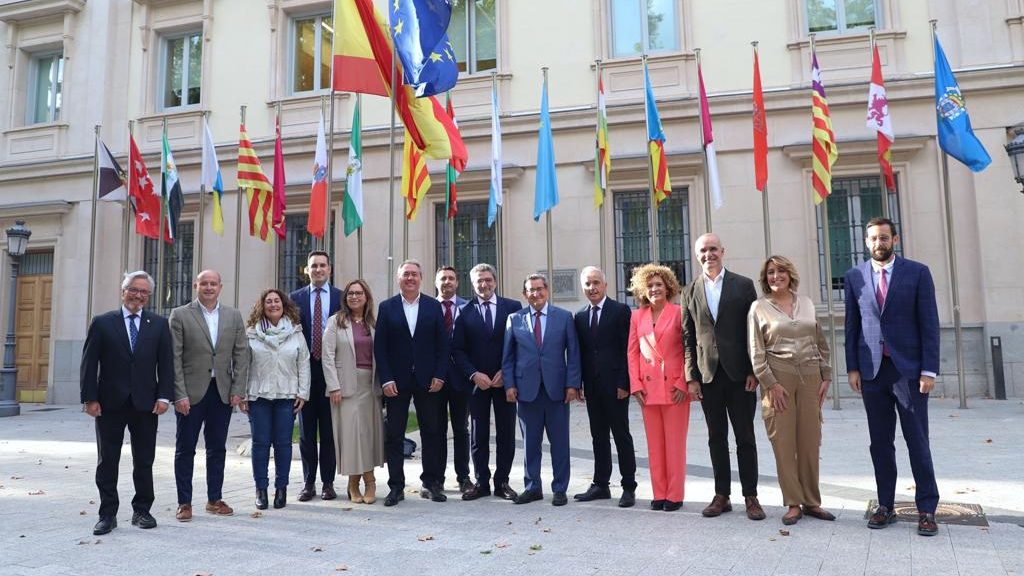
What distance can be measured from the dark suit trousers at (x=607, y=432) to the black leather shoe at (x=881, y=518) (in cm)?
180

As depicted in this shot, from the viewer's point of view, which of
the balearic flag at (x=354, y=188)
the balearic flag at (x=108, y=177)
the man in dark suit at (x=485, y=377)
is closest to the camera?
the man in dark suit at (x=485, y=377)

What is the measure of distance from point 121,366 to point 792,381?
16.3 feet

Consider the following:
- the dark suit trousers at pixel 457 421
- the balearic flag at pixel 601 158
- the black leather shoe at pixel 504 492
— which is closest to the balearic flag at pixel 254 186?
the balearic flag at pixel 601 158

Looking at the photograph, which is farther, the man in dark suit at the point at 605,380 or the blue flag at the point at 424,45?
the blue flag at the point at 424,45

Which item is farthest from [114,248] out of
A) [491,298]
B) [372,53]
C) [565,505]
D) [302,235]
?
[565,505]

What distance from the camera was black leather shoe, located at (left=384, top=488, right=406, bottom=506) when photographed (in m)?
6.21

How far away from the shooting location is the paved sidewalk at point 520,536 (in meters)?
4.38

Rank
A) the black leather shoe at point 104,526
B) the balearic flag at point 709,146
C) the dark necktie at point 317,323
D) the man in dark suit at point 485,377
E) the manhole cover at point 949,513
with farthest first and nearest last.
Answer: the balearic flag at point 709,146
the dark necktie at point 317,323
the man in dark suit at point 485,377
the black leather shoe at point 104,526
the manhole cover at point 949,513

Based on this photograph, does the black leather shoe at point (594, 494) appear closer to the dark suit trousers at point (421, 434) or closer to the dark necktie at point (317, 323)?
the dark suit trousers at point (421, 434)

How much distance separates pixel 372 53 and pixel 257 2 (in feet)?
31.0

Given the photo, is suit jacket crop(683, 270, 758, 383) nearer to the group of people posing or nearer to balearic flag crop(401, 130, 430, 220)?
the group of people posing

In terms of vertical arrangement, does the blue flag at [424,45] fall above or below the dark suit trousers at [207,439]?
above

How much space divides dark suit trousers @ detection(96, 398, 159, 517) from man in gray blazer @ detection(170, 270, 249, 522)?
26cm

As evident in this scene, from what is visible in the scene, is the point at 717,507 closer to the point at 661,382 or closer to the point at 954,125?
the point at 661,382
